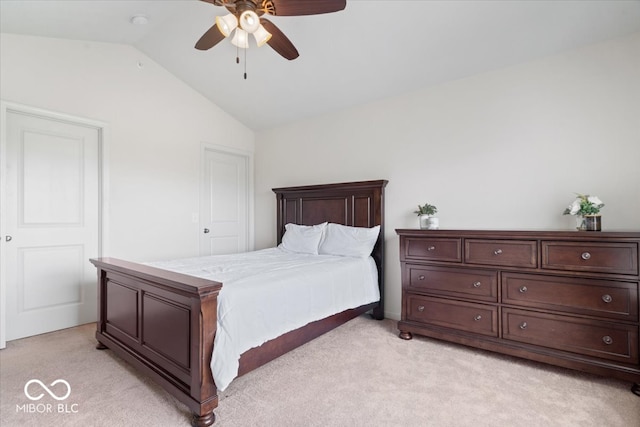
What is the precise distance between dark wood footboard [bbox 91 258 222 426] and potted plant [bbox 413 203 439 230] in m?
2.12

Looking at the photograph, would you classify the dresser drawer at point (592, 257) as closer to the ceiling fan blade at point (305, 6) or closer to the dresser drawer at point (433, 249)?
the dresser drawer at point (433, 249)

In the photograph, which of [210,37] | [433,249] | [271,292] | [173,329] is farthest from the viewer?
[433,249]

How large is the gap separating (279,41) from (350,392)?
8.03 feet

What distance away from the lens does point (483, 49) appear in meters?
2.73

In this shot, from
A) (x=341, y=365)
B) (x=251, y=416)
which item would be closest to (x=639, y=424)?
(x=341, y=365)

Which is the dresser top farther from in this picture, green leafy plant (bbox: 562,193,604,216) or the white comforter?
the white comforter

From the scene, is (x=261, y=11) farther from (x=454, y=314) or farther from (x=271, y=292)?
(x=454, y=314)

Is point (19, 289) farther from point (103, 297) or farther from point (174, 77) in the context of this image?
point (174, 77)

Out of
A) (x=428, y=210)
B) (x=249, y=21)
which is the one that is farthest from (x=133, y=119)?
(x=428, y=210)

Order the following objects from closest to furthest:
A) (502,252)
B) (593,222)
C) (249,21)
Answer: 1. (249,21)
2. (593,222)
3. (502,252)

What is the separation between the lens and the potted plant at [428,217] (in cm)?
307

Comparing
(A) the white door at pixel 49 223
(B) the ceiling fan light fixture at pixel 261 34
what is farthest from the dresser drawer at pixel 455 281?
Result: (A) the white door at pixel 49 223

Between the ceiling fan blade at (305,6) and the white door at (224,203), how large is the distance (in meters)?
2.72

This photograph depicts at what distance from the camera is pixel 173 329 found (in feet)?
6.23
